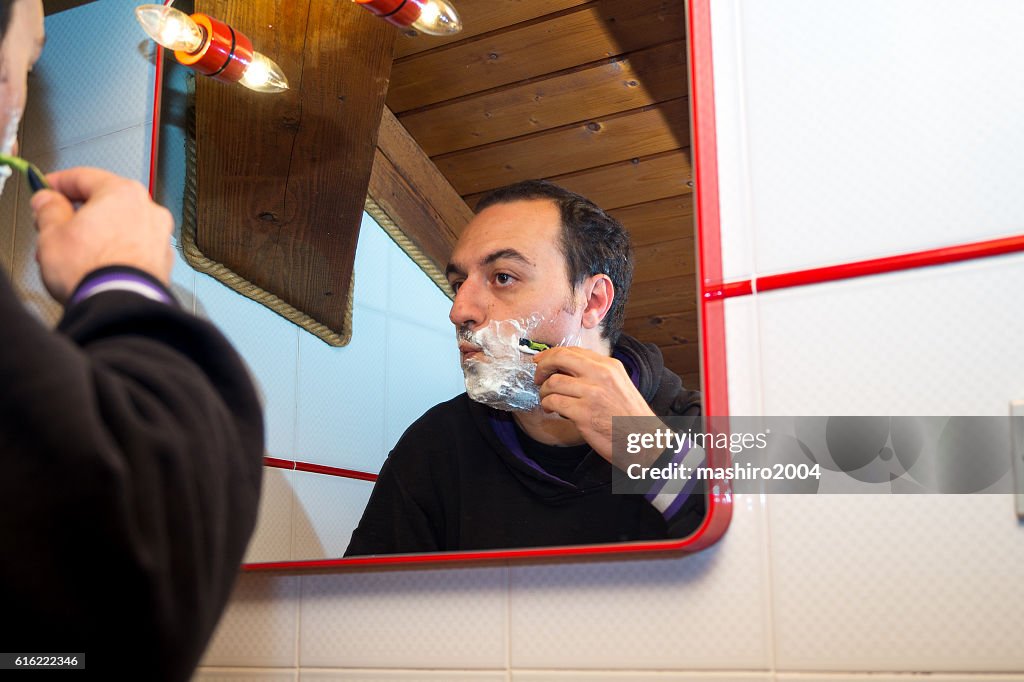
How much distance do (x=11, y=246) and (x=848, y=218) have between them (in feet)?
4.16

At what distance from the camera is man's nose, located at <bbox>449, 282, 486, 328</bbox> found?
3.27ft

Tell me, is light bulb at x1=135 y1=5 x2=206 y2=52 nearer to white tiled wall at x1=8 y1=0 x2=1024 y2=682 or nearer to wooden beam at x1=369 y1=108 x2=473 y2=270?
wooden beam at x1=369 y1=108 x2=473 y2=270

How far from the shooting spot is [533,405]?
95cm

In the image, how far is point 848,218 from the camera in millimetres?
820

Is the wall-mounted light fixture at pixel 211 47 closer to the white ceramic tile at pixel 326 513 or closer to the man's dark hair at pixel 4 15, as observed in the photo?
the man's dark hair at pixel 4 15

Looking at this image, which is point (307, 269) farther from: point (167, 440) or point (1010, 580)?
point (1010, 580)

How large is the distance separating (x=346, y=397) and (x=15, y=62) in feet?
1.69

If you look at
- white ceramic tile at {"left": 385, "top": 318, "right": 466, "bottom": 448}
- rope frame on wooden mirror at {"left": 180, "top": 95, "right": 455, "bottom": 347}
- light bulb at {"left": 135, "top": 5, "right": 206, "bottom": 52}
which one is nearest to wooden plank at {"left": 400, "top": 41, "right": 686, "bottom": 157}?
rope frame on wooden mirror at {"left": 180, "top": 95, "right": 455, "bottom": 347}

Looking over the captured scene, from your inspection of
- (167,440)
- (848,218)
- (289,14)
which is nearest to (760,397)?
(848,218)

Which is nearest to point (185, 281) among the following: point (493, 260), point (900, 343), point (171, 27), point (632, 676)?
point (171, 27)

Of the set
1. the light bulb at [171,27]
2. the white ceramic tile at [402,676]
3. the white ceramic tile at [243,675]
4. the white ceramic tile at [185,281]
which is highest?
the light bulb at [171,27]

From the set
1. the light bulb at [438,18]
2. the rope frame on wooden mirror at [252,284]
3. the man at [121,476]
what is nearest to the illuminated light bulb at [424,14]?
the light bulb at [438,18]

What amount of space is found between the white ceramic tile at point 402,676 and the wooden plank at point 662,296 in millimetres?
391

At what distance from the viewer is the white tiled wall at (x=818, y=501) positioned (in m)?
0.74
